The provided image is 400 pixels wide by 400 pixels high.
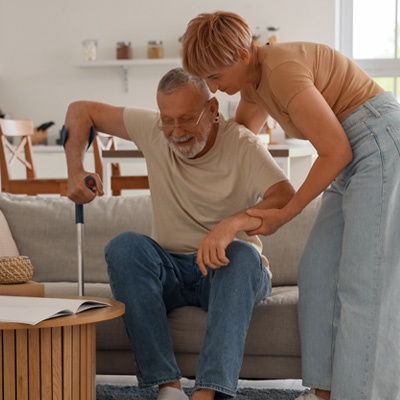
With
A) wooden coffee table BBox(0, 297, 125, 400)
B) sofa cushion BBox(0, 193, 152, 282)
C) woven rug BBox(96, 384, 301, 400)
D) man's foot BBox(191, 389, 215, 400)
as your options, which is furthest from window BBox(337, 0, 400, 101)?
wooden coffee table BBox(0, 297, 125, 400)

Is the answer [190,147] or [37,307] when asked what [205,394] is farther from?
[190,147]

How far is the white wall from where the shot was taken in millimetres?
6633

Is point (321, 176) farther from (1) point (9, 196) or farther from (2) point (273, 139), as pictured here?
(2) point (273, 139)

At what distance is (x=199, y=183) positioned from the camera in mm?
2510

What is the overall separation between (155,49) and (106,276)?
12.7 feet

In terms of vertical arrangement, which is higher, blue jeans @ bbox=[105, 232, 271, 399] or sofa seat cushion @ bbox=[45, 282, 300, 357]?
blue jeans @ bbox=[105, 232, 271, 399]

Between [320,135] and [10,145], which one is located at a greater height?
[320,135]

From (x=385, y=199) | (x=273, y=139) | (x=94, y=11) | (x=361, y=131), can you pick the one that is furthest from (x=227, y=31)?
(x=94, y=11)

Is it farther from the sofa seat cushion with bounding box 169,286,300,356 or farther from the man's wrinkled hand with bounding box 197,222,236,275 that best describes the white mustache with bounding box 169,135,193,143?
the sofa seat cushion with bounding box 169,286,300,356

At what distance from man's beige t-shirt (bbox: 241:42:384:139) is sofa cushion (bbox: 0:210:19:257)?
1174 mm

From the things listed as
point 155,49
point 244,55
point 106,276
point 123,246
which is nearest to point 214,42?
point 244,55

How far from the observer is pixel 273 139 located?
21.3ft

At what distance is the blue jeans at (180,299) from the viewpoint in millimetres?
2141

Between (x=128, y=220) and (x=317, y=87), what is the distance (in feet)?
3.77
